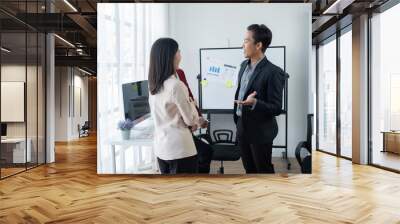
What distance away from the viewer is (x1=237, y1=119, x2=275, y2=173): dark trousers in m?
5.32

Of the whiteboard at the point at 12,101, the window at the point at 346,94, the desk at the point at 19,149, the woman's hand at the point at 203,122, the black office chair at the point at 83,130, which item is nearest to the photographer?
the woman's hand at the point at 203,122

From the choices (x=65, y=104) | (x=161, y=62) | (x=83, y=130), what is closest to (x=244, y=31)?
(x=161, y=62)

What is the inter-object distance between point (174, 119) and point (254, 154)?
1.20 metres

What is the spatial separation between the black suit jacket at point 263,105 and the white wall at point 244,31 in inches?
8.4

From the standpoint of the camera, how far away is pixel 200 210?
3.81 metres

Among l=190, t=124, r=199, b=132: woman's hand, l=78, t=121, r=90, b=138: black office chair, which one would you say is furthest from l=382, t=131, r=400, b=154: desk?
l=78, t=121, r=90, b=138: black office chair

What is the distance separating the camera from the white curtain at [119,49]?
536 centimetres

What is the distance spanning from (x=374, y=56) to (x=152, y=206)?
5293 mm

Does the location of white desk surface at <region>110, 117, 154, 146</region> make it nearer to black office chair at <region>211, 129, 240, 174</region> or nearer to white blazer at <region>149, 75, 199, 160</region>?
white blazer at <region>149, 75, 199, 160</region>

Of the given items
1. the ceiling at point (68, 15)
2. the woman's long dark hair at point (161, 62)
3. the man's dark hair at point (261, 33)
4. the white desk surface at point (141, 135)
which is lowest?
the white desk surface at point (141, 135)

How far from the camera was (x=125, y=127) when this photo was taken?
5.38 metres

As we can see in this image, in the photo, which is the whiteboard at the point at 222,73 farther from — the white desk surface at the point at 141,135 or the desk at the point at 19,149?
the desk at the point at 19,149

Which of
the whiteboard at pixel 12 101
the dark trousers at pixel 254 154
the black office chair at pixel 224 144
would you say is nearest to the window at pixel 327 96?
the dark trousers at pixel 254 154

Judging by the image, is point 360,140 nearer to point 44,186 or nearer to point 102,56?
point 102,56
